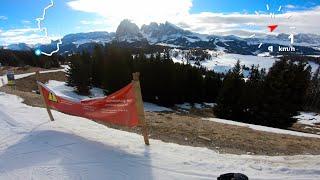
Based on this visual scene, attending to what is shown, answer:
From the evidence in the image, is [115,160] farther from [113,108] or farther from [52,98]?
[52,98]

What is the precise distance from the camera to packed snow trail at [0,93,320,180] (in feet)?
26.1

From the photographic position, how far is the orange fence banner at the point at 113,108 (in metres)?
9.76

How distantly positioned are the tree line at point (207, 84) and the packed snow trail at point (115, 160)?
29973mm

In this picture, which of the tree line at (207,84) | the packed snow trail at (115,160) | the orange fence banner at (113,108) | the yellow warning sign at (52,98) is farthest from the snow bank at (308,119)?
the packed snow trail at (115,160)

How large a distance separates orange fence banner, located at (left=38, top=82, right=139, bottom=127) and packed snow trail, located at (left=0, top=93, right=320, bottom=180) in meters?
0.58

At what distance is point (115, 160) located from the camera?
8.75 meters

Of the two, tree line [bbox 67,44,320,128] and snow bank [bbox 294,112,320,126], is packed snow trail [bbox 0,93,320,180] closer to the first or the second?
tree line [bbox 67,44,320,128]

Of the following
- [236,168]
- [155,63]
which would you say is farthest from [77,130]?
[155,63]

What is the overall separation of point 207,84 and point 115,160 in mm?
61328

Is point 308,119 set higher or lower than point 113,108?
lower

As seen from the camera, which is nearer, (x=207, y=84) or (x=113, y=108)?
(x=113, y=108)

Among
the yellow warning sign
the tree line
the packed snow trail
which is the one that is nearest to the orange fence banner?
the packed snow trail

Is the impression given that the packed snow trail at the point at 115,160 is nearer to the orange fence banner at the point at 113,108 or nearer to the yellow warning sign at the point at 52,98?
the orange fence banner at the point at 113,108

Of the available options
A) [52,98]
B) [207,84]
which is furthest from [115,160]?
[207,84]
